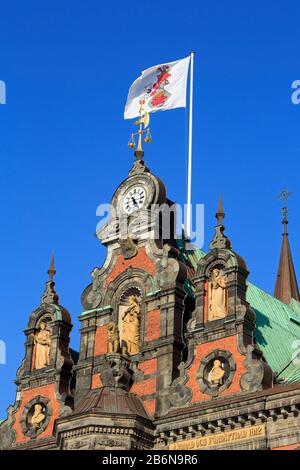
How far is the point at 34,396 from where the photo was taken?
5038 cm

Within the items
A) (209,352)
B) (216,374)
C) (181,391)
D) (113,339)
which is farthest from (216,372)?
(113,339)

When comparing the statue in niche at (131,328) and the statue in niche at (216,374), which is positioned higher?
the statue in niche at (131,328)

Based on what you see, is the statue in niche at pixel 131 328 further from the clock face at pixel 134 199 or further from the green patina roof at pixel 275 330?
the clock face at pixel 134 199

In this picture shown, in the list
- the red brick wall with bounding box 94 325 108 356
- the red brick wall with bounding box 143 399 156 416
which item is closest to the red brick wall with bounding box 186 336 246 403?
the red brick wall with bounding box 143 399 156 416

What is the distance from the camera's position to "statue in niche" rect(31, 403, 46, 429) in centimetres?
4966

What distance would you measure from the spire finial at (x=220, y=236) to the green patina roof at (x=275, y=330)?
2.67 m

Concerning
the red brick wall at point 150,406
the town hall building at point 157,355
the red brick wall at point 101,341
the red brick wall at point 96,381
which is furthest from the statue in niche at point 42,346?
the red brick wall at point 150,406

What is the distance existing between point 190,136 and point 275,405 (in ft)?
57.8

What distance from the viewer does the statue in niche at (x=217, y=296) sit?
150 ft

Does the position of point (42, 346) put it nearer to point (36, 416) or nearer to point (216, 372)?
point (36, 416)

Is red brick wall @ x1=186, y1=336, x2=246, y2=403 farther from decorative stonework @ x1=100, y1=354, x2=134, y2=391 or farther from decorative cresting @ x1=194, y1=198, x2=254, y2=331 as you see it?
decorative stonework @ x1=100, y1=354, x2=134, y2=391

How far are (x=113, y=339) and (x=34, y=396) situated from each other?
5807 millimetres

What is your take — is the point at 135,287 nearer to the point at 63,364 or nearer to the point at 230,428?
the point at 63,364
